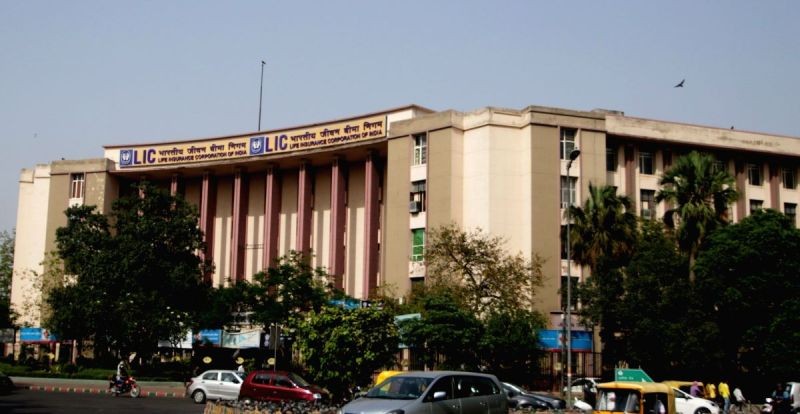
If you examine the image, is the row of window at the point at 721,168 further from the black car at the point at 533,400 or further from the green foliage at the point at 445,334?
the black car at the point at 533,400

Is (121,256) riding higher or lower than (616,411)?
higher

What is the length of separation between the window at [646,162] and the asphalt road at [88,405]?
113 ft

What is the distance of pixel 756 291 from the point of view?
4169cm

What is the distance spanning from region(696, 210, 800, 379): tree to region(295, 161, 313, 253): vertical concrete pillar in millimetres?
30782

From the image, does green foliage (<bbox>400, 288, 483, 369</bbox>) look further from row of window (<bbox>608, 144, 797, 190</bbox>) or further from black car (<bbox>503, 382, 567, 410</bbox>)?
row of window (<bbox>608, 144, 797, 190</bbox>)

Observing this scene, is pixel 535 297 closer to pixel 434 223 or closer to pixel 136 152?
pixel 434 223

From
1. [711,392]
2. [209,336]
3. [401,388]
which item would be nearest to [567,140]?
[711,392]

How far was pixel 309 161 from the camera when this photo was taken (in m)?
66.4

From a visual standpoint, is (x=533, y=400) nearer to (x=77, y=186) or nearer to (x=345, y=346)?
(x=345, y=346)

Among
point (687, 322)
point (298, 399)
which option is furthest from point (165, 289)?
point (687, 322)

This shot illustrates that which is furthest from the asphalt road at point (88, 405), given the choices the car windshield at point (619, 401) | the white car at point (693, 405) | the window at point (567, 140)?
the window at point (567, 140)

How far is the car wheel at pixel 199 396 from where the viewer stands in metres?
37.7

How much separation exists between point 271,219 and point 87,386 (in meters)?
22.0

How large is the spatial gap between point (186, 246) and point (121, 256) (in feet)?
13.8
